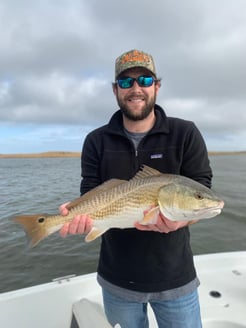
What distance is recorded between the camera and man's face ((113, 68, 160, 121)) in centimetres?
302

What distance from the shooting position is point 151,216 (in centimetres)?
265

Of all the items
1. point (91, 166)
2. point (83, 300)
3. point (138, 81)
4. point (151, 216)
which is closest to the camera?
point (151, 216)

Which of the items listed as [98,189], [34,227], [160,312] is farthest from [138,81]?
[160,312]

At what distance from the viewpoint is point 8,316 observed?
409 cm

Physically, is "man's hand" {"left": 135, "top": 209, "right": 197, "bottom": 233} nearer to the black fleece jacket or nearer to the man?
the man

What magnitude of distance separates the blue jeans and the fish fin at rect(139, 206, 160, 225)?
0.85 meters

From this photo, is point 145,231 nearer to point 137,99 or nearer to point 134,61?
point 137,99

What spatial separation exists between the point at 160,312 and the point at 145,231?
790mm

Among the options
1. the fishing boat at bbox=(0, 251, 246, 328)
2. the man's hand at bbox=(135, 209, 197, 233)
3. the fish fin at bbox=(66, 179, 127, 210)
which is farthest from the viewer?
the fishing boat at bbox=(0, 251, 246, 328)

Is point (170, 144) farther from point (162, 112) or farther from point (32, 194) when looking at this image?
point (32, 194)

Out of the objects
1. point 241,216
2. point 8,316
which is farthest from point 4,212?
point 8,316

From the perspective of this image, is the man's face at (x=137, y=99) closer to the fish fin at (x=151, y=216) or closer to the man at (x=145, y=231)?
the man at (x=145, y=231)

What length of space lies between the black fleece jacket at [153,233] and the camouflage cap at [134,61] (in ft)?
1.68

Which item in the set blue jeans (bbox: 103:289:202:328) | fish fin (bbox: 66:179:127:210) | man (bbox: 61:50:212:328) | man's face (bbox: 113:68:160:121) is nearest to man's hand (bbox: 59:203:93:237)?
man (bbox: 61:50:212:328)
